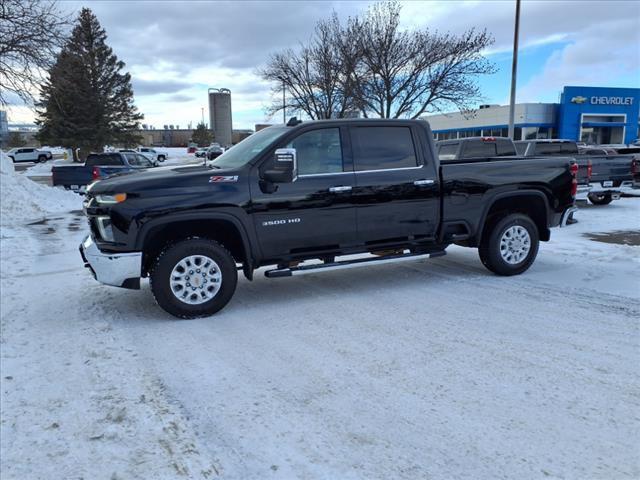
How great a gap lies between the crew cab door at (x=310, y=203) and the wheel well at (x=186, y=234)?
281 mm

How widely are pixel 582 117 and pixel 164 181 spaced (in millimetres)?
49721

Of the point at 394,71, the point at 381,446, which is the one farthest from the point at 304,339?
the point at 394,71

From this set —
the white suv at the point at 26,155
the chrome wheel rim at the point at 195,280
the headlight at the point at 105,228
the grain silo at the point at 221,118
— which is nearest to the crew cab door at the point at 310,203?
the chrome wheel rim at the point at 195,280

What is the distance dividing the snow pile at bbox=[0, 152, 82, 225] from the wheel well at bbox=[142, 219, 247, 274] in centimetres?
915

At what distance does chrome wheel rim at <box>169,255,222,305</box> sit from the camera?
16.7 feet

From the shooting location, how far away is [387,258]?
6.03 metres

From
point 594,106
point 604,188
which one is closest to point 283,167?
point 604,188

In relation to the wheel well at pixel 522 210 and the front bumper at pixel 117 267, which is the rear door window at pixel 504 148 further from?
the front bumper at pixel 117 267

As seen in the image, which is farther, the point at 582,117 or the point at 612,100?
the point at 612,100

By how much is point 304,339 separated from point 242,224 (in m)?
1.42

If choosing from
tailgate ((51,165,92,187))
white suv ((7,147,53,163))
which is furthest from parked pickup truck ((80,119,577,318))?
white suv ((7,147,53,163))

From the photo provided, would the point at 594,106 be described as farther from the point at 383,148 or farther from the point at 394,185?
the point at 394,185

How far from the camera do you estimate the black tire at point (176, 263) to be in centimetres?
502

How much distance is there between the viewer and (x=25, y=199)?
15008 millimetres
